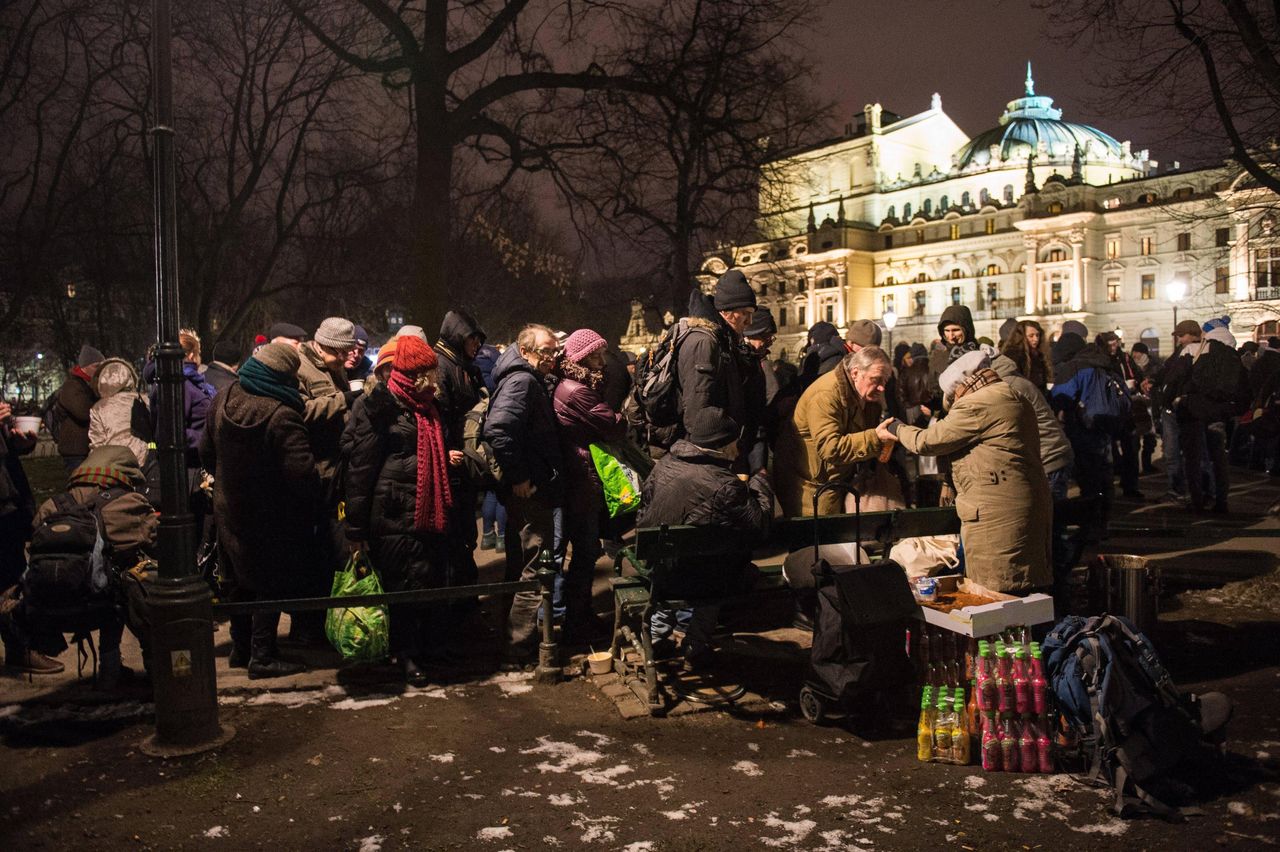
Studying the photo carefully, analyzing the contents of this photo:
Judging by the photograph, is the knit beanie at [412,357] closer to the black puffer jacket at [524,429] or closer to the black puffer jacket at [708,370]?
the black puffer jacket at [524,429]

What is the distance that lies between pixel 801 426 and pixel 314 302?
2257 cm

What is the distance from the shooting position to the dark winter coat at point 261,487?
6086mm

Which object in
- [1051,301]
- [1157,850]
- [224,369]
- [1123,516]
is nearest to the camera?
[1157,850]

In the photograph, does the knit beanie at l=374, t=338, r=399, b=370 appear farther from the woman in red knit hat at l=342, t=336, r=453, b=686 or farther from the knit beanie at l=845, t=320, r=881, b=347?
the knit beanie at l=845, t=320, r=881, b=347

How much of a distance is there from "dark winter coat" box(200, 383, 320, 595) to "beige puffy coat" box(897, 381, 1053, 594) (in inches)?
146

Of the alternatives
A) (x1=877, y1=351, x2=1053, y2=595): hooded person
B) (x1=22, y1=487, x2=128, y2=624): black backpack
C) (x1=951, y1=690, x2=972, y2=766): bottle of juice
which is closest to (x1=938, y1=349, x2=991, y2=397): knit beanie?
(x1=877, y1=351, x2=1053, y2=595): hooded person

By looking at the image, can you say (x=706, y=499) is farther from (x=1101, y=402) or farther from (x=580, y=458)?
(x=1101, y=402)

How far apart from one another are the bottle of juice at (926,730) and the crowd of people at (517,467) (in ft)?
2.76

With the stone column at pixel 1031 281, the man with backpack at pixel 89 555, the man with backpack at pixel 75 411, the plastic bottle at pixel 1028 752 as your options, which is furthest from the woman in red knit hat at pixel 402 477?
the stone column at pixel 1031 281

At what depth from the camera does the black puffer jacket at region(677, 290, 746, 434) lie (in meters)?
Result: 5.77

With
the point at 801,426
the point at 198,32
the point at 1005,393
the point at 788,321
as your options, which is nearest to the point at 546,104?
the point at 198,32

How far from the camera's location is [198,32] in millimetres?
15477

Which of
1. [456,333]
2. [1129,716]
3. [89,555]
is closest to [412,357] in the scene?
[456,333]

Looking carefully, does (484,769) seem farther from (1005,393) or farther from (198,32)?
(198,32)
